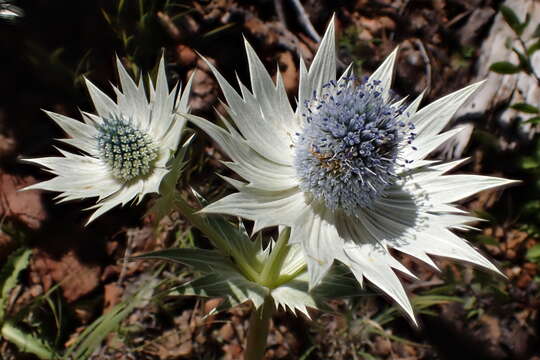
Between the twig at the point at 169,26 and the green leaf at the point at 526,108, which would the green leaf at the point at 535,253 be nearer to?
the green leaf at the point at 526,108

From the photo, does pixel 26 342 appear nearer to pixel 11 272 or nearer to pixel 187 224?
pixel 11 272

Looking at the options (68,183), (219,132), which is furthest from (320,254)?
(68,183)

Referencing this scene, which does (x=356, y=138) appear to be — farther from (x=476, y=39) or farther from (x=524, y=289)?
(x=476, y=39)

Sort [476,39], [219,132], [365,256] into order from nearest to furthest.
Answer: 1. [219,132]
2. [365,256]
3. [476,39]

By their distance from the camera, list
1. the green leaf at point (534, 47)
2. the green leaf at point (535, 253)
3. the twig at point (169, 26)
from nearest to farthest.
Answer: the green leaf at point (534, 47) → the green leaf at point (535, 253) → the twig at point (169, 26)

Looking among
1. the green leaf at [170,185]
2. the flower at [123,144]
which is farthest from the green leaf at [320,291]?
the flower at [123,144]

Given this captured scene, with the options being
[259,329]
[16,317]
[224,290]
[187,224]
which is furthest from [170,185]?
[16,317]
